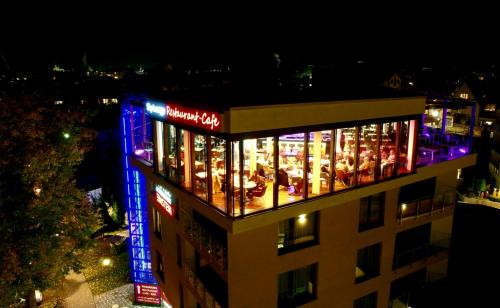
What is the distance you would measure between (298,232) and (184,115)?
19.5 ft

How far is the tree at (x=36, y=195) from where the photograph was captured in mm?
17609

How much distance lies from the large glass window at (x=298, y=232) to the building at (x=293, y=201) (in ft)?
0.13

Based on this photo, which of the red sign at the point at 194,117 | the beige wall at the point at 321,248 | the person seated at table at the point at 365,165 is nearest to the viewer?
the red sign at the point at 194,117

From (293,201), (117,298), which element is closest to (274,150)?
(293,201)

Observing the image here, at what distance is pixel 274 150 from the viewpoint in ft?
38.0

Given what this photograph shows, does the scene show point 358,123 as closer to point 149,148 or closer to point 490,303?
point 149,148

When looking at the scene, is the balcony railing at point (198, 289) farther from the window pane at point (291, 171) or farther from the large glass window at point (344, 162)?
the large glass window at point (344, 162)

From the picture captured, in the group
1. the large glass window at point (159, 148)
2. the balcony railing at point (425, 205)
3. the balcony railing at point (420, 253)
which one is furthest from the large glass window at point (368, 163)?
the large glass window at point (159, 148)

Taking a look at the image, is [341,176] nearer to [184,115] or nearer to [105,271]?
[184,115]

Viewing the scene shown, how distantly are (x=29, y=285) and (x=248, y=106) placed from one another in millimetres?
15746

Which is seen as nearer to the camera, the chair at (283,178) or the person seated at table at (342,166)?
the chair at (283,178)

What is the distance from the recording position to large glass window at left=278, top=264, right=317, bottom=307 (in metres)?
14.2

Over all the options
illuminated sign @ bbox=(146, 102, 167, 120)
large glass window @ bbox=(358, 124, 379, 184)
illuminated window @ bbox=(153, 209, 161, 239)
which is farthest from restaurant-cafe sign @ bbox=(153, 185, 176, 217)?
large glass window @ bbox=(358, 124, 379, 184)

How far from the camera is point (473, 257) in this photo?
99.5ft
